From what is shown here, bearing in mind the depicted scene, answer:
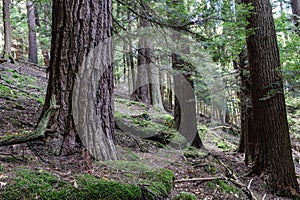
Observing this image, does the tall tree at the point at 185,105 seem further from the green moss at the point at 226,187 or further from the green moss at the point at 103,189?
the green moss at the point at 103,189

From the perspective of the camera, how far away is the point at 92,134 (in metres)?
3.01

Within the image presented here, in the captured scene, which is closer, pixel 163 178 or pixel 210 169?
pixel 163 178

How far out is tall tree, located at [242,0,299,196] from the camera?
4.68 metres

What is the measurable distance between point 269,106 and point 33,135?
407 centimetres

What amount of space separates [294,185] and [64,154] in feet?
13.8

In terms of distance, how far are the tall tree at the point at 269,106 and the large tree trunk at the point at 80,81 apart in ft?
10.2

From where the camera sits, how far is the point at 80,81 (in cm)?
300

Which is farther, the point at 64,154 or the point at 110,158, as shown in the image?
the point at 110,158

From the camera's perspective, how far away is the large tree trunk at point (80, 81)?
2926 mm

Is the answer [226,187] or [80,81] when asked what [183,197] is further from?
[80,81]

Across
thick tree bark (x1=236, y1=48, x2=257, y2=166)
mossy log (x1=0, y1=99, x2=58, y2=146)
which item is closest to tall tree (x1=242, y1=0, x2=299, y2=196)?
thick tree bark (x1=236, y1=48, x2=257, y2=166)

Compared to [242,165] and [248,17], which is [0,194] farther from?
[242,165]

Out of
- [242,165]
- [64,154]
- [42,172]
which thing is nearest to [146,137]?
[242,165]

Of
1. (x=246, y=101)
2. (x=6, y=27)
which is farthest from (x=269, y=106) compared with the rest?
(x=6, y=27)
